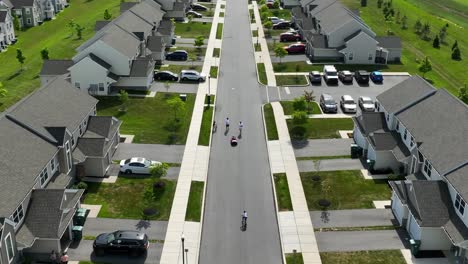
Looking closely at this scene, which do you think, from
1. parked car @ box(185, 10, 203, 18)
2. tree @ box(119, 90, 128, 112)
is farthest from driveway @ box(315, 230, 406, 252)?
parked car @ box(185, 10, 203, 18)

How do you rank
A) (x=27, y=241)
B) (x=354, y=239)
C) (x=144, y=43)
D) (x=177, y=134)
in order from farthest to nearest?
1. (x=144, y=43)
2. (x=177, y=134)
3. (x=354, y=239)
4. (x=27, y=241)

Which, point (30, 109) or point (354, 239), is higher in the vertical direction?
point (30, 109)

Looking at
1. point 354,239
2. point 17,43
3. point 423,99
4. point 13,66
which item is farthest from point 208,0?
point 354,239

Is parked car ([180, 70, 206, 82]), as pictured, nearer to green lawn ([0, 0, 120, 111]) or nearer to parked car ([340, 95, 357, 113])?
green lawn ([0, 0, 120, 111])

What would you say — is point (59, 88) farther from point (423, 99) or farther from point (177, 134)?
point (423, 99)

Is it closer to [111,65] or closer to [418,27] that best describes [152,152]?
[111,65]

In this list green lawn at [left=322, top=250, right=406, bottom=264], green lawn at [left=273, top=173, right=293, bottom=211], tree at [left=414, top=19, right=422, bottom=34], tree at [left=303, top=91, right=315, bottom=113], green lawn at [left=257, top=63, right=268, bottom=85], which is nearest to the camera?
green lawn at [left=322, top=250, right=406, bottom=264]

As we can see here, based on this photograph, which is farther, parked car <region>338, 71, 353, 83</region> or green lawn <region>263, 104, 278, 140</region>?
parked car <region>338, 71, 353, 83</region>
